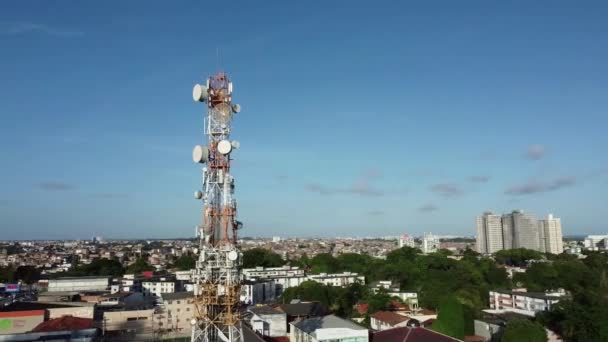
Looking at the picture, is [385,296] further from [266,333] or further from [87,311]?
[87,311]

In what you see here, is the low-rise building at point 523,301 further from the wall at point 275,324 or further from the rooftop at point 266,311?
the rooftop at point 266,311

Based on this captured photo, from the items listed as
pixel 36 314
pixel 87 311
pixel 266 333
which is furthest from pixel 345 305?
pixel 36 314

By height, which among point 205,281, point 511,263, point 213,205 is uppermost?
point 213,205

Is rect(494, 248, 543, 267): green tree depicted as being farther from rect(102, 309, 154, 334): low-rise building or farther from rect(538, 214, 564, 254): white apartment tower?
rect(102, 309, 154, 334): low-rise building

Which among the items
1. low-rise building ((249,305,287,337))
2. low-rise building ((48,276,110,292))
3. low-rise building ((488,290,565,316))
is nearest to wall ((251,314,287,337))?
low-rise building ((249,305,287,337))

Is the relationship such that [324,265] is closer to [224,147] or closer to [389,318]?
[389,318]

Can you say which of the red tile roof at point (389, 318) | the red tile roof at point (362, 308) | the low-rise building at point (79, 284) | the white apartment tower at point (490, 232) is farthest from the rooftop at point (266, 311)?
the white apartment tower at point (490, 232)
